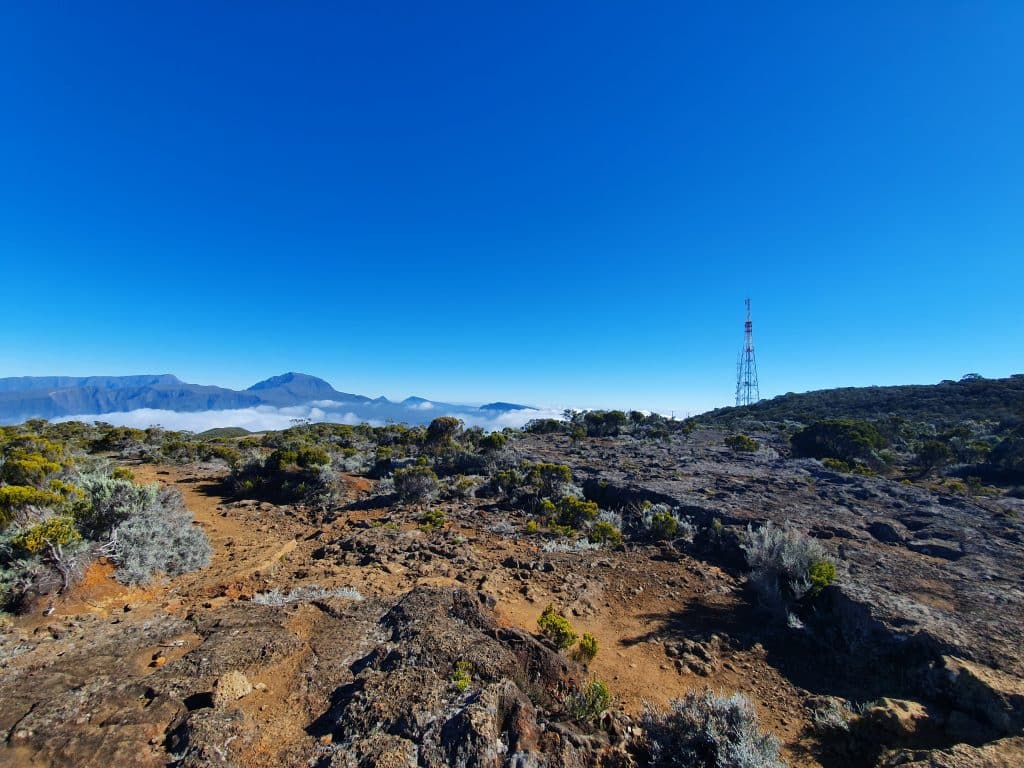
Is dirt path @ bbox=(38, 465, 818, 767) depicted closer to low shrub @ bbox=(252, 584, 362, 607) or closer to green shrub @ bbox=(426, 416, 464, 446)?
low shrub @ bbox=(252, 584, 362, 607)

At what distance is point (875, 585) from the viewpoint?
6.98m

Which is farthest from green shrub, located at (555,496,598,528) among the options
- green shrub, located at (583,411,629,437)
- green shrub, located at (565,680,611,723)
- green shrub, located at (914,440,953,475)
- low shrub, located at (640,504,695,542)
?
green shrub, located at (583,411,629,437)

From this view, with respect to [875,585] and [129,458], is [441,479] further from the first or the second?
[129,458]

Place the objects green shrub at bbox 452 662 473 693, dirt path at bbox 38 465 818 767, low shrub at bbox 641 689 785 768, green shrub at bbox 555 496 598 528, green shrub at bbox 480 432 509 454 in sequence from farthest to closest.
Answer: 1. green shrub at bbox 480 432 509 454
2. green shrub at bbox 555 496 598 528
3. dirt path at bbox 38 465 818 767
4. green shrub at bbox 452 662 473 693
5. low shrub at bbox 641 689 785 768

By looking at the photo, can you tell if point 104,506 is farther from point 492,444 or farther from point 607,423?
point 607,423

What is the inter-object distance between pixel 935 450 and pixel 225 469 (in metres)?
31.2

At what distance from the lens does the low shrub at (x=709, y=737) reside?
3451 mm

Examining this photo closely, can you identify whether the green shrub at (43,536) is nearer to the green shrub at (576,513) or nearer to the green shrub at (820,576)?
the green shrub at (576,513)

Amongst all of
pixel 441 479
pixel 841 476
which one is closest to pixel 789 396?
pixel 841 476

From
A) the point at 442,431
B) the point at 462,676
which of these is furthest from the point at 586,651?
the point at 442,431

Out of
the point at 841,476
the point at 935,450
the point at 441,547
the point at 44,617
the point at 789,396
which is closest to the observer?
the point at 44,617

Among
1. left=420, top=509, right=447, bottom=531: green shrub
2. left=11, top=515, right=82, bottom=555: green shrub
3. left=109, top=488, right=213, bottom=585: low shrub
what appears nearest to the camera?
left=11, top=515, right=82, bottom=555: green shrub

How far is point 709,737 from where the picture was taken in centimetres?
364

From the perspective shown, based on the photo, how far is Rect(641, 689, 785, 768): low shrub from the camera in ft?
11.3
